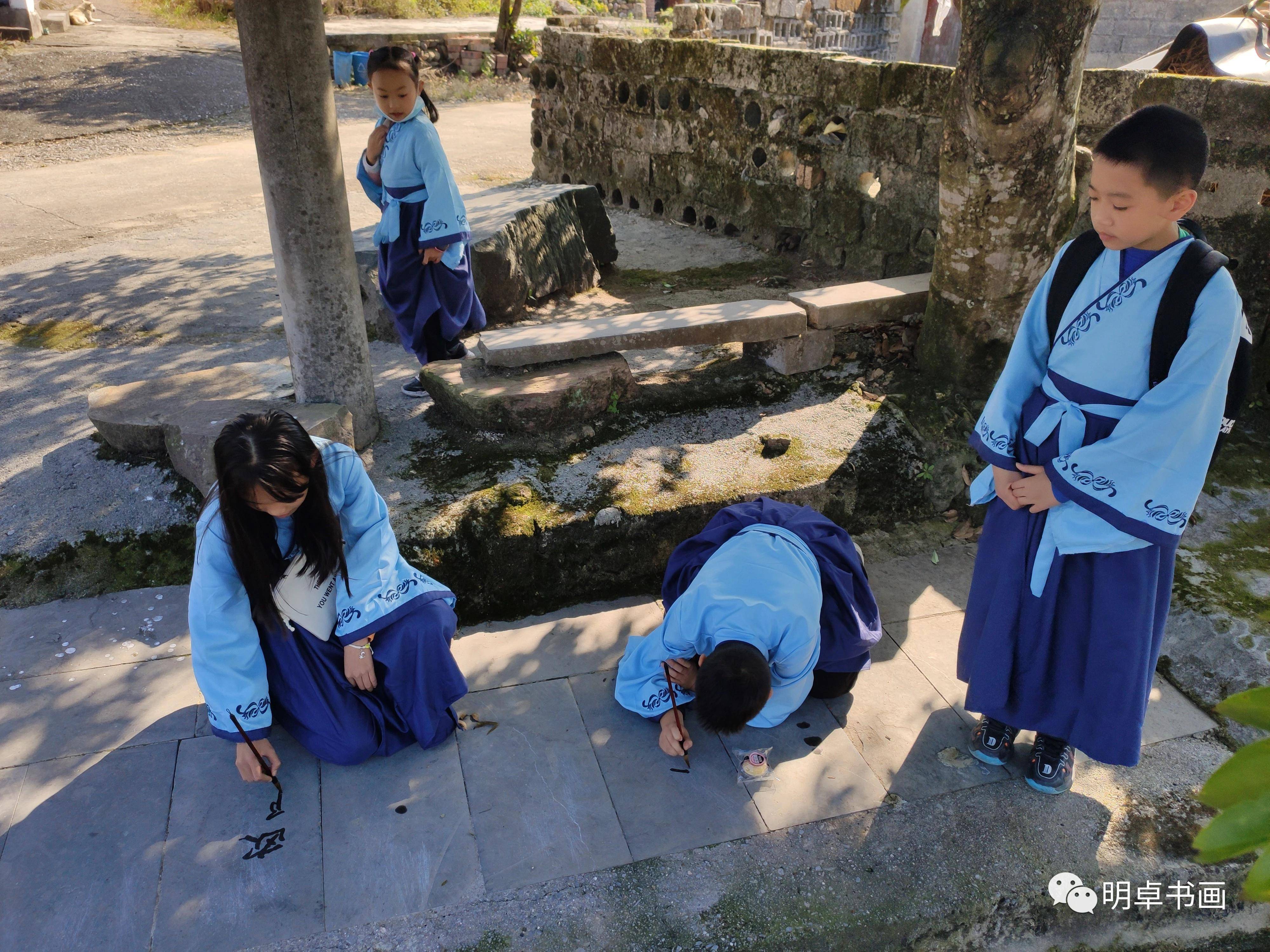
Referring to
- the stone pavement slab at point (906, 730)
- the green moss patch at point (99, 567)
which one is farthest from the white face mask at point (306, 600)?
the stone pavement slab at point (906, 730)

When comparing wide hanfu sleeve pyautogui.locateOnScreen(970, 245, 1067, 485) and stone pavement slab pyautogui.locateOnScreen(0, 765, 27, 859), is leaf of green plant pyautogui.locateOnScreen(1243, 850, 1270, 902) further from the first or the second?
stone pavement slab pyautogui.locateOnScreen(0, 765, 27, 859)

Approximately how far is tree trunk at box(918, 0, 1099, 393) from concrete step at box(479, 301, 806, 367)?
77 centimetres

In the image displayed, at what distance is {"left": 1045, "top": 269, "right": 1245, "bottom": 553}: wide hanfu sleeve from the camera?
228 cm

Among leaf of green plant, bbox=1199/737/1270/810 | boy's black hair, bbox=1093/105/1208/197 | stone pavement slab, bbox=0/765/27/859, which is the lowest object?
stone pavement slab, bbox=0/765/27/859

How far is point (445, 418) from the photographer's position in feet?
14.4

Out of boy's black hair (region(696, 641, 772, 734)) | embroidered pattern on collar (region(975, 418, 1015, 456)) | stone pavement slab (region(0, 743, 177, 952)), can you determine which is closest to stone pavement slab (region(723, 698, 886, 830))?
boy's black hair (region(696, 641, 772, 734))

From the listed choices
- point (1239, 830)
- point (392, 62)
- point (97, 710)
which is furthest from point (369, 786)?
point (392, 62)

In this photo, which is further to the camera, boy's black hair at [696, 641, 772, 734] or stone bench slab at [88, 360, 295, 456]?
stone bench slab at [88, 360, 295, 456]

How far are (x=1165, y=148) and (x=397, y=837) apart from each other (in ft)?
9.04

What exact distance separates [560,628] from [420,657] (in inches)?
34.0

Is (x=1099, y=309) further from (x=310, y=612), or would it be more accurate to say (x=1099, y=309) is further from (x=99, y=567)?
(x=99, y=567)

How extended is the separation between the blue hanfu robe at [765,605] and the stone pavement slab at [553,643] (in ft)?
0.61

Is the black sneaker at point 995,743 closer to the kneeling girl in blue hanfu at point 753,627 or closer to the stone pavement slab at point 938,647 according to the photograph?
the stone pavement slab at point 938,647

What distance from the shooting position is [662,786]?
288cm
